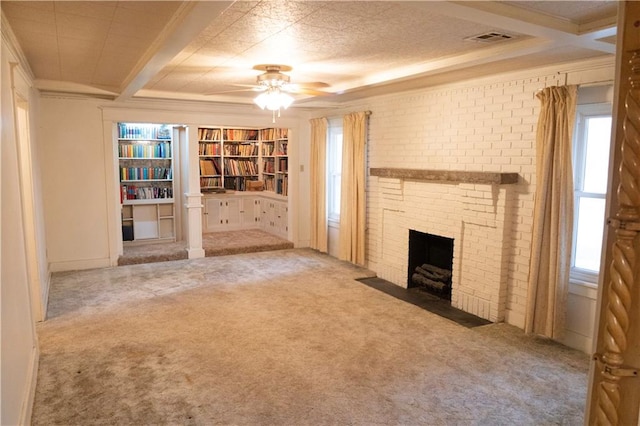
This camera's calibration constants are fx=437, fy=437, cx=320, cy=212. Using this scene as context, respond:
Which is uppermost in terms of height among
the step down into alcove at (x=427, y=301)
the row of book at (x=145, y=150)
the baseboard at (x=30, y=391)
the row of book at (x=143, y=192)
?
the row of book at (x=145, y=150)

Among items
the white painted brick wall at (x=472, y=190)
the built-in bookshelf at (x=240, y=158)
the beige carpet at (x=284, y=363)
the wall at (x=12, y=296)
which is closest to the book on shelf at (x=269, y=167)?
the built-in bookshelf at (x=240, y=158)

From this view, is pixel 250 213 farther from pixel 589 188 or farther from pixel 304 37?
pixel 589 188

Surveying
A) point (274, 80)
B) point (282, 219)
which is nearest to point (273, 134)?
point (282, 219)

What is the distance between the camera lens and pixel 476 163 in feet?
15.3

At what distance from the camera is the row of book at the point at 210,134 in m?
8.77

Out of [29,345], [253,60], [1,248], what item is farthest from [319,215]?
[1,248]

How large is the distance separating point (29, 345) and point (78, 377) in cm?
41

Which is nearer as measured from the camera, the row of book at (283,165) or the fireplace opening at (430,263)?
the fireplace opening at (430,263)

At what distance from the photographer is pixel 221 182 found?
9.09m

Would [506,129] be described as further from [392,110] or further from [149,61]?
[149,61]

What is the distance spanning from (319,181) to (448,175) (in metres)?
2.93

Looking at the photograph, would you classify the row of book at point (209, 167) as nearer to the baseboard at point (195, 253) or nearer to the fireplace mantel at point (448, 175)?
the baseboard at point (195, 253)

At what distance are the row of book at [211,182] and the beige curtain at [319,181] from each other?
2461mm

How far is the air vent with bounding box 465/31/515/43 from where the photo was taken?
10.4 feet
